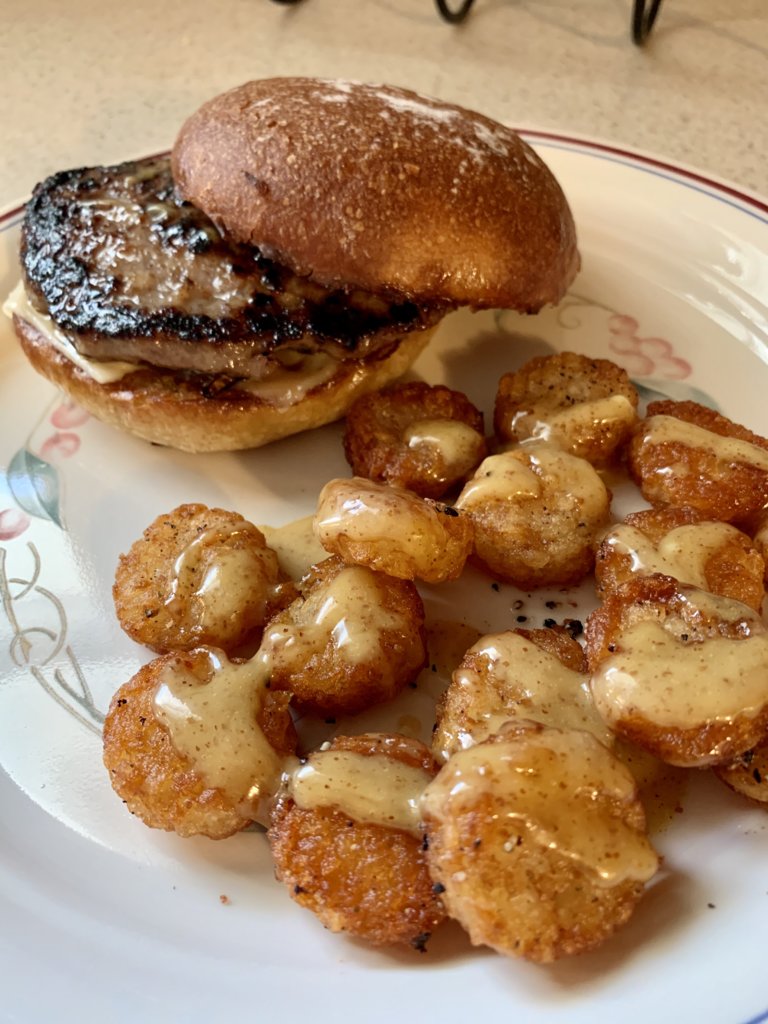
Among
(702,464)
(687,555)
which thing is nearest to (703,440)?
(702,464)

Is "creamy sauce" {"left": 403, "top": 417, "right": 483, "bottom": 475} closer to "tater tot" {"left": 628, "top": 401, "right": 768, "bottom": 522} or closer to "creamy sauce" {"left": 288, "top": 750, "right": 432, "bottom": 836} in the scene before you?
"tater tot" {"left": 628, "top": 401, "right": 768, "bottom": 522}

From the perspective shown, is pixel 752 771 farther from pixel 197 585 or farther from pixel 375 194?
pixel 375 194

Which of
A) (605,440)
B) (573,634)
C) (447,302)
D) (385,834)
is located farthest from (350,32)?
(385,834)

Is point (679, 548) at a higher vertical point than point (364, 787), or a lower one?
higher

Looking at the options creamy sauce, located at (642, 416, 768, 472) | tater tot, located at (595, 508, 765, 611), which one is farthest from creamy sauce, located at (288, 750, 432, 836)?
creamy sauce, located at (642, 416, 768, 472)

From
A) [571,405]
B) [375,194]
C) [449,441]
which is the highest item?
[375,194]

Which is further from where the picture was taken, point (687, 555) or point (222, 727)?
point (687, 555)
